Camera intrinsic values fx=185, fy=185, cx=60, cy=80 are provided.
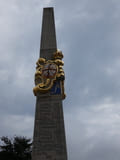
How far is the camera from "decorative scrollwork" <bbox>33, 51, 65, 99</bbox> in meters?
9.75

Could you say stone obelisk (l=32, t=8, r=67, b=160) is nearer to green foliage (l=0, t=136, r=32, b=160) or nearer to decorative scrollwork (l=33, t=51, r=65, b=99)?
decorative scrollwork (l=33, t=51, r=65, b=99)

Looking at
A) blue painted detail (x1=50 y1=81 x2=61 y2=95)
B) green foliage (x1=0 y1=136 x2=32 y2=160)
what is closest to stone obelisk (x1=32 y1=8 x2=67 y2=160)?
blue painted detail (x1=50 y1=81 x2=61 y2=95)

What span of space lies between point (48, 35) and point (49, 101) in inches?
172

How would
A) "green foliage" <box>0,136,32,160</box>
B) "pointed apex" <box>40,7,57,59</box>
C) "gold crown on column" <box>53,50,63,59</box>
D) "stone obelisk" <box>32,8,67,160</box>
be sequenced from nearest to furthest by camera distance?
1. "stone obelisk" <box>32,8,67,160</box>
2. "gold crown on column" <box>53,50,63,59</box>
3. "pointed apex" <box>40,7,57,59</box>
4. "green foliage" <box>0,136,32,160</box>

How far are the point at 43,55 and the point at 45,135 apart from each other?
4634 mm

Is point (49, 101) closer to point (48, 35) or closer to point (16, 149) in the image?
point (48, 35)

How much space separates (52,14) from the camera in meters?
12.4

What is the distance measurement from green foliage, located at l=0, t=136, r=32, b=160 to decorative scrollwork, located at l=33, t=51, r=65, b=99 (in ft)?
56.2

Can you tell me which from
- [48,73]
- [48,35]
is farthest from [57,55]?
[48,35]

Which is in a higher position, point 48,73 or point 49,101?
point 48,73

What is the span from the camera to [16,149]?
982 inches

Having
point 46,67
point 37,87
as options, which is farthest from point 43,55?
point 37,87

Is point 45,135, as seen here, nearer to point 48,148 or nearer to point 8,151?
point 48,148

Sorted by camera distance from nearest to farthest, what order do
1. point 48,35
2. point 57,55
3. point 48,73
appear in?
1. point 48,73
2. point 57,55
3. point 48,35
